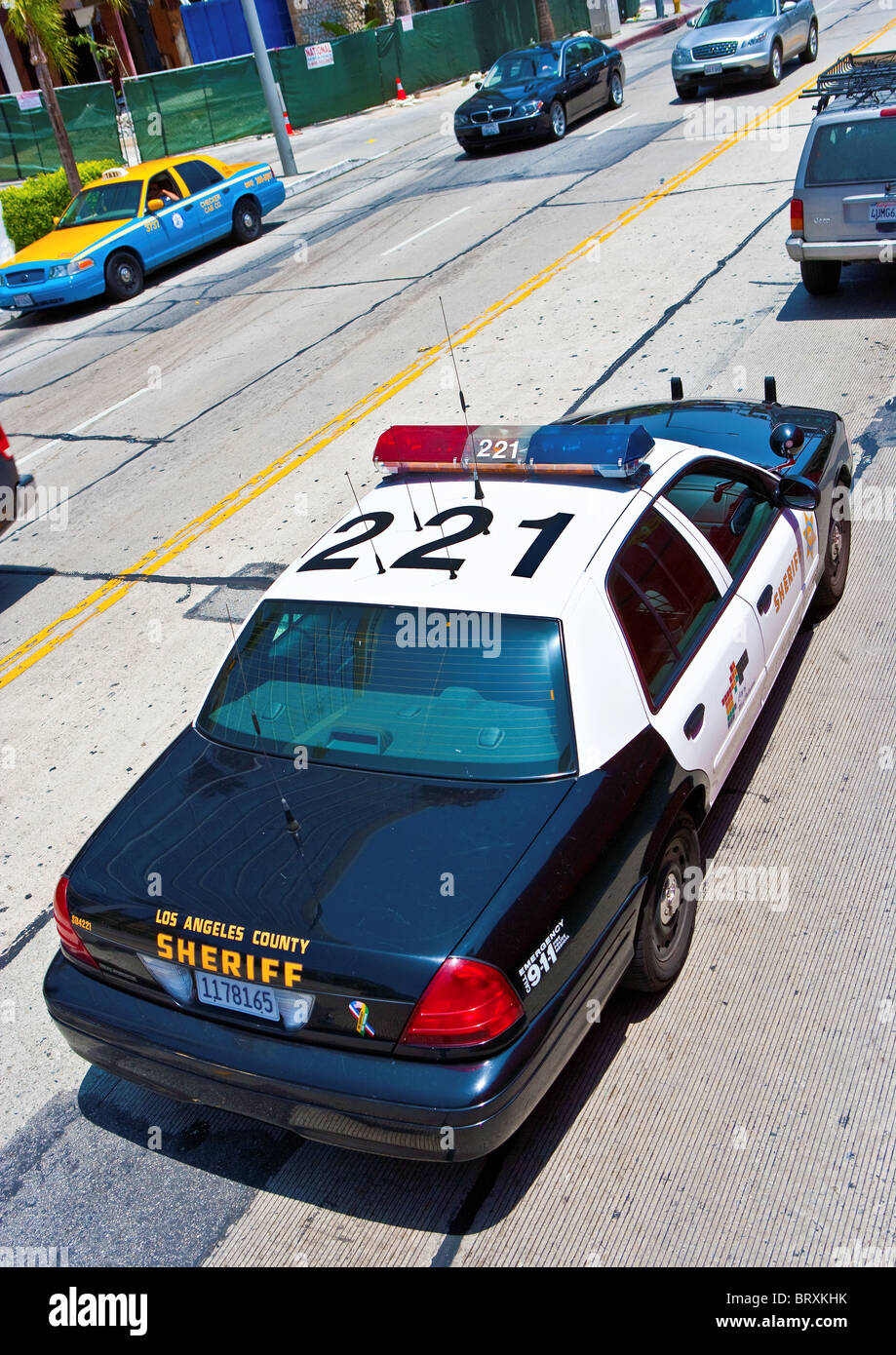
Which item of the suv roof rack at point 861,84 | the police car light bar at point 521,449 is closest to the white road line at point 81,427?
the suv roof rack at point 861,84

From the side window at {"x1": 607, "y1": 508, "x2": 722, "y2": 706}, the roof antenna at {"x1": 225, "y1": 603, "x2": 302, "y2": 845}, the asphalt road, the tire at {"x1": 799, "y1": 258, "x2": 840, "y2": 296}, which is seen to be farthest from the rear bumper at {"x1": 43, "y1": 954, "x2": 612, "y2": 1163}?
the tire at {"x1": 799, "y1": 258, "x2": 840, "y2": 296}

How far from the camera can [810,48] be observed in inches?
912

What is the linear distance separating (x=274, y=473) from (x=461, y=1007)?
7.28 m

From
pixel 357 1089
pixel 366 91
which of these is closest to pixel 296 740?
pixel 357 1089

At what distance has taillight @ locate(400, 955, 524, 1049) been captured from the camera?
325 centimetres

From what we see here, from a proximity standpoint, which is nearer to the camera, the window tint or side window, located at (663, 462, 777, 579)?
side window, located at (663, 462, 777, 579)

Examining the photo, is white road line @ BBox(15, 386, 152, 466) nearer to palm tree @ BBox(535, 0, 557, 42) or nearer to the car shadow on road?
the car shadow on road

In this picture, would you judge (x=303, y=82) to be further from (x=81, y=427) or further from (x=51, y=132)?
(x=81, y=427)

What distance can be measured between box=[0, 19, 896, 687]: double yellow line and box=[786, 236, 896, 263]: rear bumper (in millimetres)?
3203

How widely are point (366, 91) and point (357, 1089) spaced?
34.4m

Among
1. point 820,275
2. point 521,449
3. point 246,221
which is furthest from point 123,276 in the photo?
point 521,449

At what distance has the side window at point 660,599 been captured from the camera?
420 centimetres

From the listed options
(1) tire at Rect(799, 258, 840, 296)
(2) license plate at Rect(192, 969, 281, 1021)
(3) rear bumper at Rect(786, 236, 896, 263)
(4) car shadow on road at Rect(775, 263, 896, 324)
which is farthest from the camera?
(1) tire at Rect(799, 258, 840, 296)
